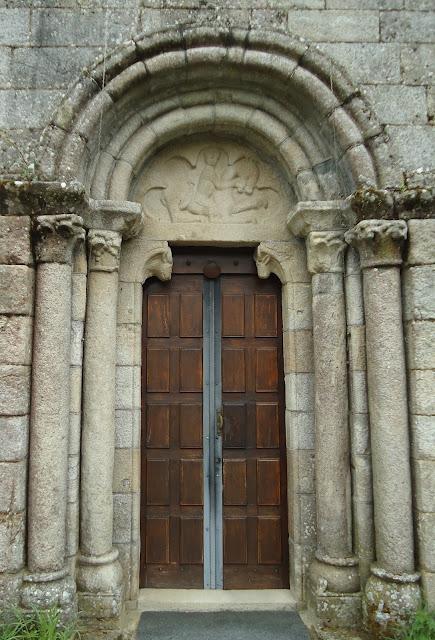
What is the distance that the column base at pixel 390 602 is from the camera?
9.87 ft

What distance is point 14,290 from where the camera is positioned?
3.16 meters

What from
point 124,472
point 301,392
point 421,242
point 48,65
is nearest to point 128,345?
point 124,472

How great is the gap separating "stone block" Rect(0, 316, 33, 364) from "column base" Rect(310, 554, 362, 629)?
2.34m

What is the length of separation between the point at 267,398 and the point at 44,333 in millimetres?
1685

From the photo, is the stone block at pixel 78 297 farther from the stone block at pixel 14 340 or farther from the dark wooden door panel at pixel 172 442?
the dark wooden door panel at pixel 172 442

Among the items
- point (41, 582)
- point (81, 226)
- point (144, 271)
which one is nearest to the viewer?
point (41, 582)

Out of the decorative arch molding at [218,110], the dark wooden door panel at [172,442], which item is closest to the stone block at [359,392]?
the dark wooden door panel at [172,442]

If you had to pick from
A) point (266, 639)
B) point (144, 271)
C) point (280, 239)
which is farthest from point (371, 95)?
point (266, 639)

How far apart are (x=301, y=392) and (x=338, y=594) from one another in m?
1.31

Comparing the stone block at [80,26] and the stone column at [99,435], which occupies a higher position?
the stone block at [80,26]

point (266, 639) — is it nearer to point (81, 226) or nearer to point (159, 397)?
point (159, 397)

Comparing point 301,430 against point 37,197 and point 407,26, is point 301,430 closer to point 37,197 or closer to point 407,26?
point 37,197

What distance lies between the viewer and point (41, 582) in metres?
3.01

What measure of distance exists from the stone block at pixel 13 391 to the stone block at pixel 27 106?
161 cm
